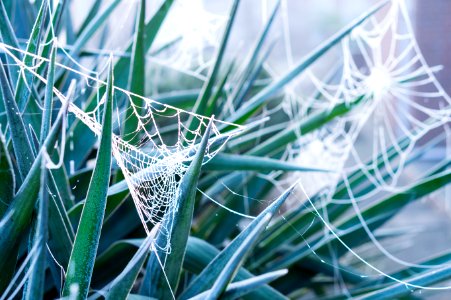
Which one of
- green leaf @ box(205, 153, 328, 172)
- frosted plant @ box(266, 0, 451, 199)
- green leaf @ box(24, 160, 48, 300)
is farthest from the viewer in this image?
frosted plant @ box(266, 0, 451, 199)

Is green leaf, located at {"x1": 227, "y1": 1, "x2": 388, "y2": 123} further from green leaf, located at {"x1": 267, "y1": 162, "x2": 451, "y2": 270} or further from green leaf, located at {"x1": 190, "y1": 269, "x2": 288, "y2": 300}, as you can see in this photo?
green leaf, located at {"x1": 190, "y1": 269, "x2": 288, "y2": 300}

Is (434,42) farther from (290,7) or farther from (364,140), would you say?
(290,7)

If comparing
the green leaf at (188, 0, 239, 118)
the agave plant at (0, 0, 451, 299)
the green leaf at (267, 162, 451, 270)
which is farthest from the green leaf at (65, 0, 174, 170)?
the green leaf at (267, 162, 451, 270)

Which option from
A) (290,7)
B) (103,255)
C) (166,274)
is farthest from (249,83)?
(290,7)

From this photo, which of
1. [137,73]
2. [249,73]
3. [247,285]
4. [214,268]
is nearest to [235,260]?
[247,285]

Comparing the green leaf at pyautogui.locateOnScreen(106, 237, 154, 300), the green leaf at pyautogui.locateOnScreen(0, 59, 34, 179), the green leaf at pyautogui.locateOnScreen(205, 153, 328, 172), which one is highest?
the green leaf at pyautogui.locateOnScreen(205, 153, 328, 172)

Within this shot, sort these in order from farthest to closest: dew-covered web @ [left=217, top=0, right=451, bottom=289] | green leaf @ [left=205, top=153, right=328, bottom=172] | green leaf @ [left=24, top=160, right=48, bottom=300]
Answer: dew-covered web @ [left=217, top=0, right=451, bottom=289]
green leaf @ [left=205, top=153, right=328, bottom=172]
green leaf @ [left=24, top=160, right=48, bottom=300]

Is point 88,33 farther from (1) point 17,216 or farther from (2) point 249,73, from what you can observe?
(1) point 17,216

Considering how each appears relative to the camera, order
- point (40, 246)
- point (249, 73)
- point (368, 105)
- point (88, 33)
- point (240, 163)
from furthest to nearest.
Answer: point (368, 105)
point (249, 73)
point (88, 33)
point (240, 163)
point (40, 246)
